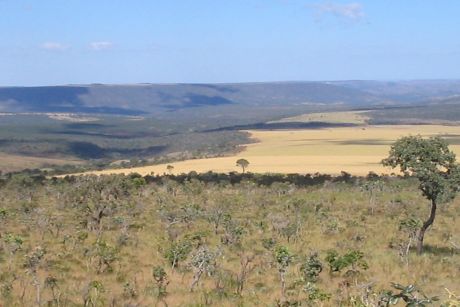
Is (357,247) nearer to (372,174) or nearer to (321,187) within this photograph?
(321,187)

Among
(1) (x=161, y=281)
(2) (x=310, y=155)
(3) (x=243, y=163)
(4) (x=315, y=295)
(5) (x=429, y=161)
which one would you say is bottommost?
(2) (x=310, y=155)

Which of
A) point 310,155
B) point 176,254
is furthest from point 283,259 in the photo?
point 310,155

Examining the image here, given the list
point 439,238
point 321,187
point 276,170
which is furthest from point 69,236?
point 276,170

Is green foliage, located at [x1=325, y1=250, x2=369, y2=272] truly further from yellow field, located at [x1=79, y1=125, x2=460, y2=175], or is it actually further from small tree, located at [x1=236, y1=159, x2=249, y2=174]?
small tree, located at [x1=236, y1=159, x2=249, y2=174]

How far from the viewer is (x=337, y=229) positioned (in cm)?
3616

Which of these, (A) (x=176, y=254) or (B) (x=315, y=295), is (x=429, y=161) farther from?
(A) (x=176, y=254)

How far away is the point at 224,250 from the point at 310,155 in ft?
319

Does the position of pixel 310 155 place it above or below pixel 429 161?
below

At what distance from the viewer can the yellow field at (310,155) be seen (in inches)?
3871

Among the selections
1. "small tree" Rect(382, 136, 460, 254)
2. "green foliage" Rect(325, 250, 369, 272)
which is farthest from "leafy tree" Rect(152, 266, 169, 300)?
"small tree" Rect(382, 136, 460, 254)

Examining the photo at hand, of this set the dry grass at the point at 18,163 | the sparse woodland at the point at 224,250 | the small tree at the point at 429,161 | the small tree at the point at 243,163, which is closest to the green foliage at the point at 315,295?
the sparse woodland at the point at 224,250

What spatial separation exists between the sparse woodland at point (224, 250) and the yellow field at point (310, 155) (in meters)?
40.5

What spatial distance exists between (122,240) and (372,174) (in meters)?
59.1

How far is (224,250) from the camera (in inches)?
1177
